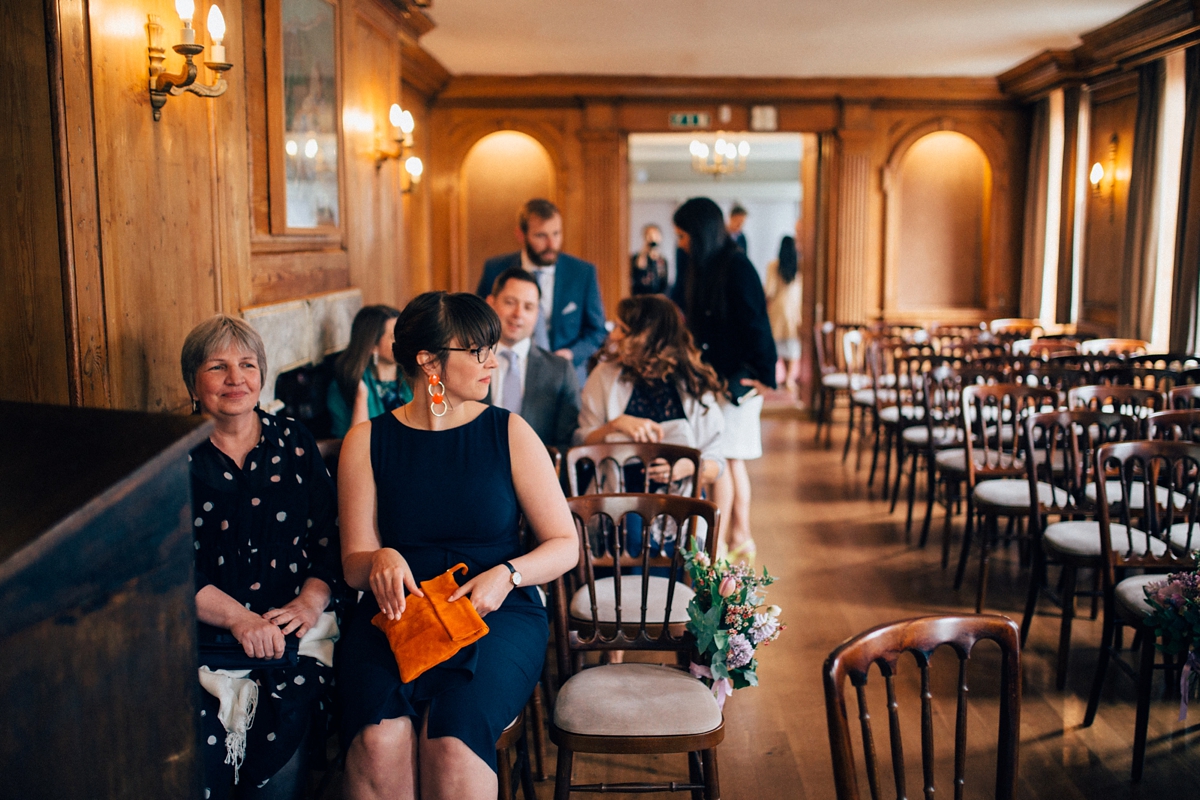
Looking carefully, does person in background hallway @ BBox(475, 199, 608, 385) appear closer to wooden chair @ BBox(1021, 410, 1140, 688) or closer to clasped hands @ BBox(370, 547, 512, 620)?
wooden chair @ BBox(1021, 410, 1140, 688)

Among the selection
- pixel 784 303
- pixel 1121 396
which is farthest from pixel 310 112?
pixel 784 303

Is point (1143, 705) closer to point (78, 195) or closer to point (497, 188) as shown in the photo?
point (78, 195)

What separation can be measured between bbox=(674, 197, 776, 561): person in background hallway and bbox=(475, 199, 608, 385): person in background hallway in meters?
0.50

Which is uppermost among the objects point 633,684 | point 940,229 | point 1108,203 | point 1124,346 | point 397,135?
point 397,135

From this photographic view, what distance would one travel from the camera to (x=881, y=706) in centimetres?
333

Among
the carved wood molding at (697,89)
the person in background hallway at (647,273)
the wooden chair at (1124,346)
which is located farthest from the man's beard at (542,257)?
the person in background hallway at (647,273)

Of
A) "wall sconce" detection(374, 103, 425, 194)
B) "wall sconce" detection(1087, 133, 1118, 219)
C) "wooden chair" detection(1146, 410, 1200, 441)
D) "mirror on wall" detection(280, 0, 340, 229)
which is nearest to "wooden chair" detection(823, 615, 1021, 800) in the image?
"wooden chair" detection(1146, 410, 1200, 441)

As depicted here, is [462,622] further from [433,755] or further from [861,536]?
[861,536]

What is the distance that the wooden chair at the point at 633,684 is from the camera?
2.20 meters

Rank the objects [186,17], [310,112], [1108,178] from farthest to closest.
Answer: [1108,178], [310,112], [186,17]

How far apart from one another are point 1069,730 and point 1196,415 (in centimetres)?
137

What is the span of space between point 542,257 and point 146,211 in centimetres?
227

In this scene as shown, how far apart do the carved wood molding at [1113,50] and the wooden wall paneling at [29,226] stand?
6.47 meters

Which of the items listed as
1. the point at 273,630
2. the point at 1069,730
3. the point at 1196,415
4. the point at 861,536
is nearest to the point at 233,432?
the point at 273,630
